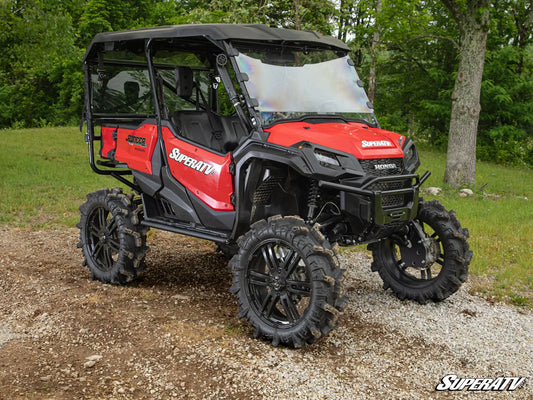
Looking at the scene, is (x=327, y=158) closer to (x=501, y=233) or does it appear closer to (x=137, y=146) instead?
(x=137, y=146)

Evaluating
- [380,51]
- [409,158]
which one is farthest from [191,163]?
[380,51]

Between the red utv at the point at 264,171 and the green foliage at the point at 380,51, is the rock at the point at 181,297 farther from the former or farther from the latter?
the green foliage at the point at 380,51

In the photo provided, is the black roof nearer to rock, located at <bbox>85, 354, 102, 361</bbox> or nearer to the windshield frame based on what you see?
the windshield frame

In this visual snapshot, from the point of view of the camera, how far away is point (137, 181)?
20.2 ft

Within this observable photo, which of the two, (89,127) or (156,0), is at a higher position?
(156,0)

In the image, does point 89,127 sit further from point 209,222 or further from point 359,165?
point 359,165

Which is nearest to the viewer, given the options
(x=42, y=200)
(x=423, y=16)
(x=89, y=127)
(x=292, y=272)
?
(x=292, y=272)

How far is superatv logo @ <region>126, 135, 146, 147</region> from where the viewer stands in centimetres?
595

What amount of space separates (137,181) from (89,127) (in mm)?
875

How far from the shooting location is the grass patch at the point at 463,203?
671cm

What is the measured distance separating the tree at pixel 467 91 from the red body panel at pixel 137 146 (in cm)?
860

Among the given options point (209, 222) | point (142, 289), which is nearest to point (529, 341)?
point (209, 222)

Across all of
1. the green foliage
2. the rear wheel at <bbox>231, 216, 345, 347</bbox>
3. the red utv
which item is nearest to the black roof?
the red utv

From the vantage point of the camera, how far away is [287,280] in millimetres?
4527
